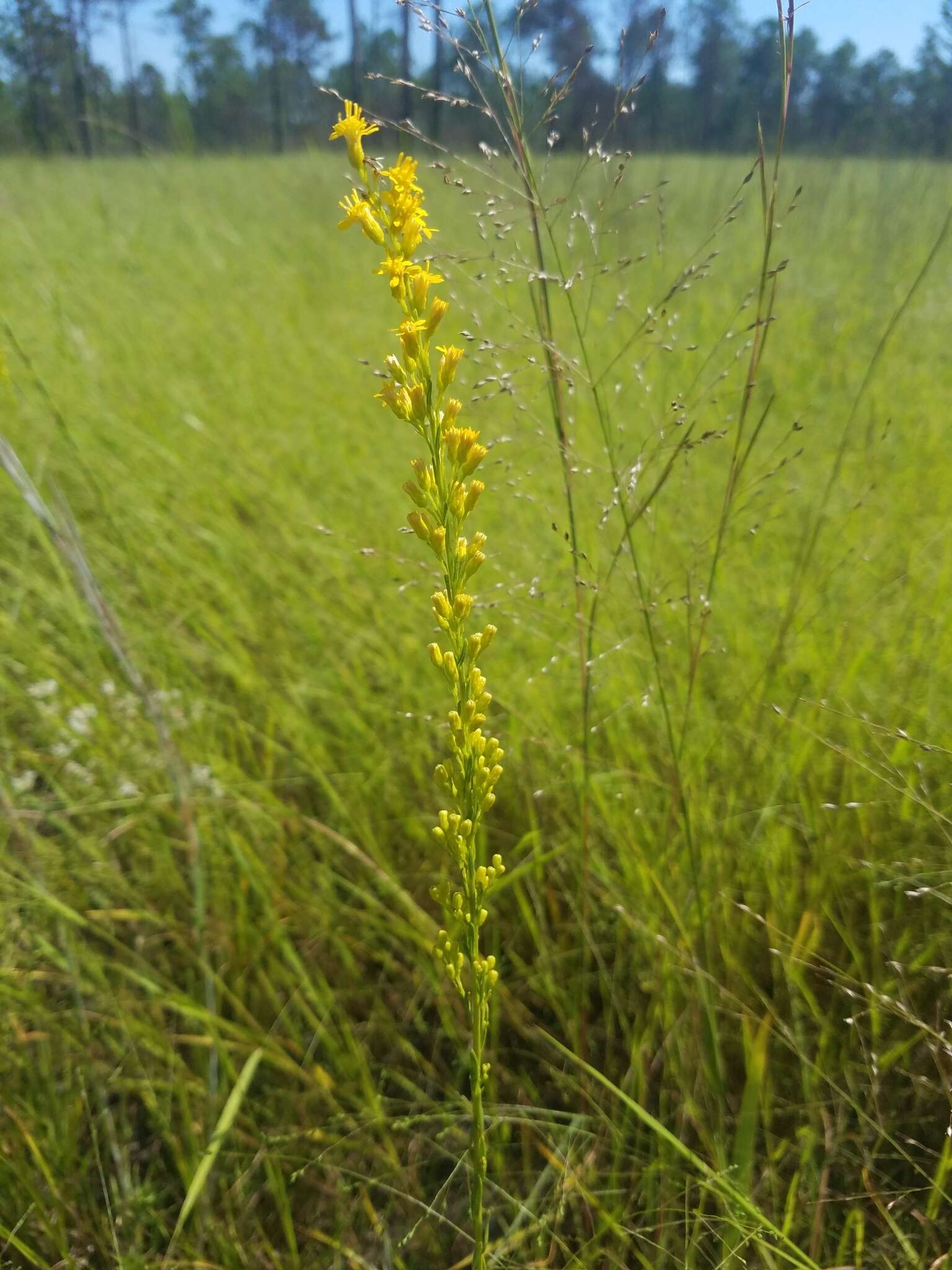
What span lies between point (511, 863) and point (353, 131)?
3.88 feet

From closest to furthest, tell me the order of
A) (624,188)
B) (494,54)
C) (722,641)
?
1. (494,54)
2. (722,641)
3. (624,188)

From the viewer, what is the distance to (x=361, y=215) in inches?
26.3

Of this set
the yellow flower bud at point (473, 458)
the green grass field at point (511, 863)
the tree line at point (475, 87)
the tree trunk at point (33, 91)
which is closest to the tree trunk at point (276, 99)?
the tree line at point (475, 87)

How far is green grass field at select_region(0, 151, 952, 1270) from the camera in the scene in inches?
40.1

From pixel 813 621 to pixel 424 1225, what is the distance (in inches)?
51.4

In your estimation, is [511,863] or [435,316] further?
[511,863]

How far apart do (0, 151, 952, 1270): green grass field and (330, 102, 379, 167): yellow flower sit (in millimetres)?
234

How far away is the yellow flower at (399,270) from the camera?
2.11ft

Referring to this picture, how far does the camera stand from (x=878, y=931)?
1.15m

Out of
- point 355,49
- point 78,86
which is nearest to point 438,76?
point 355,49

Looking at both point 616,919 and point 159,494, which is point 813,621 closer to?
point 616,919

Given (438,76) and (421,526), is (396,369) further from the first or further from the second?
(438,76)

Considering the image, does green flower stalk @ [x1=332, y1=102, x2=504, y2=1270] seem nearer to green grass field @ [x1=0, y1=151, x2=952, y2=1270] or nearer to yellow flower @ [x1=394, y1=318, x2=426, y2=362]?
yellow flower @ [x1=394, y1=318, x2=426, y2=362]

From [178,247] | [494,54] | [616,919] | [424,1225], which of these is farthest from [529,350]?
[178,247]
